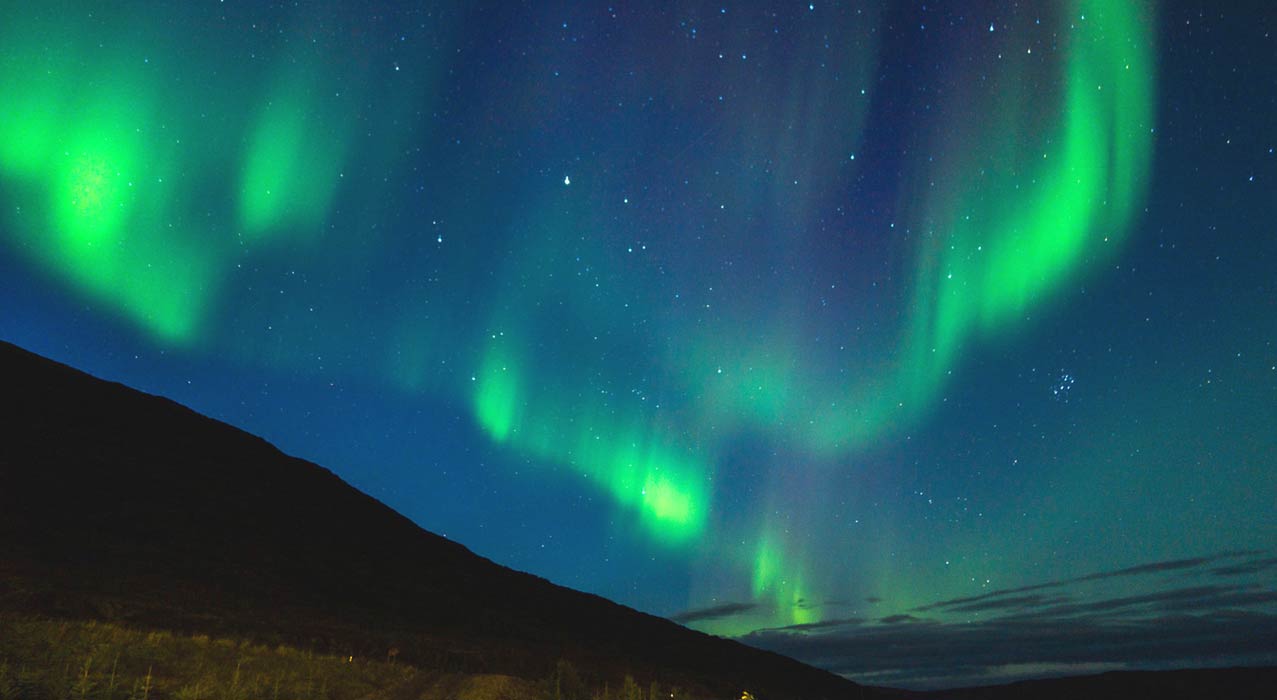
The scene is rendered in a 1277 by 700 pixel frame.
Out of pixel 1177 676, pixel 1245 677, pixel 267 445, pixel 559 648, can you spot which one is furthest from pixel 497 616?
pixel 1245 677

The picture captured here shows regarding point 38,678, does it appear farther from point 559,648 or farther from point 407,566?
point 407,566

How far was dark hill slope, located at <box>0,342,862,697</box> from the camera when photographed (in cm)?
4097

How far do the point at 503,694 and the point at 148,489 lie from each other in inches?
2667

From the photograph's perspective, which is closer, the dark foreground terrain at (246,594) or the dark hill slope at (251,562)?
the dark foreground terrain at (246,594)

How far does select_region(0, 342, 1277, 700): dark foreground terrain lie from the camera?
15.5 m

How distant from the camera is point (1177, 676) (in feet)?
447

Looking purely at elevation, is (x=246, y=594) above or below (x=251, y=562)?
below

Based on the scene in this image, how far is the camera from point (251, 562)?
60.2 m

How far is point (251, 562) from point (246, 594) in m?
12.1

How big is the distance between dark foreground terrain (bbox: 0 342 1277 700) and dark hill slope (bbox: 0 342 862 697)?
279 millimetres

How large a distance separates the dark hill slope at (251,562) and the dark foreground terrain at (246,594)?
0.91 feet

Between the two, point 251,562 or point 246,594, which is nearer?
point 246,594

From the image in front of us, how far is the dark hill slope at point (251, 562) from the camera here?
4097 centimetres

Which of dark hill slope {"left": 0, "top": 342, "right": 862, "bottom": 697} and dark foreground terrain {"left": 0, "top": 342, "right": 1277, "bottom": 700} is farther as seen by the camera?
dark hill slope {"left": 0, "top": 342, "right": 862, "bottom": 697}
